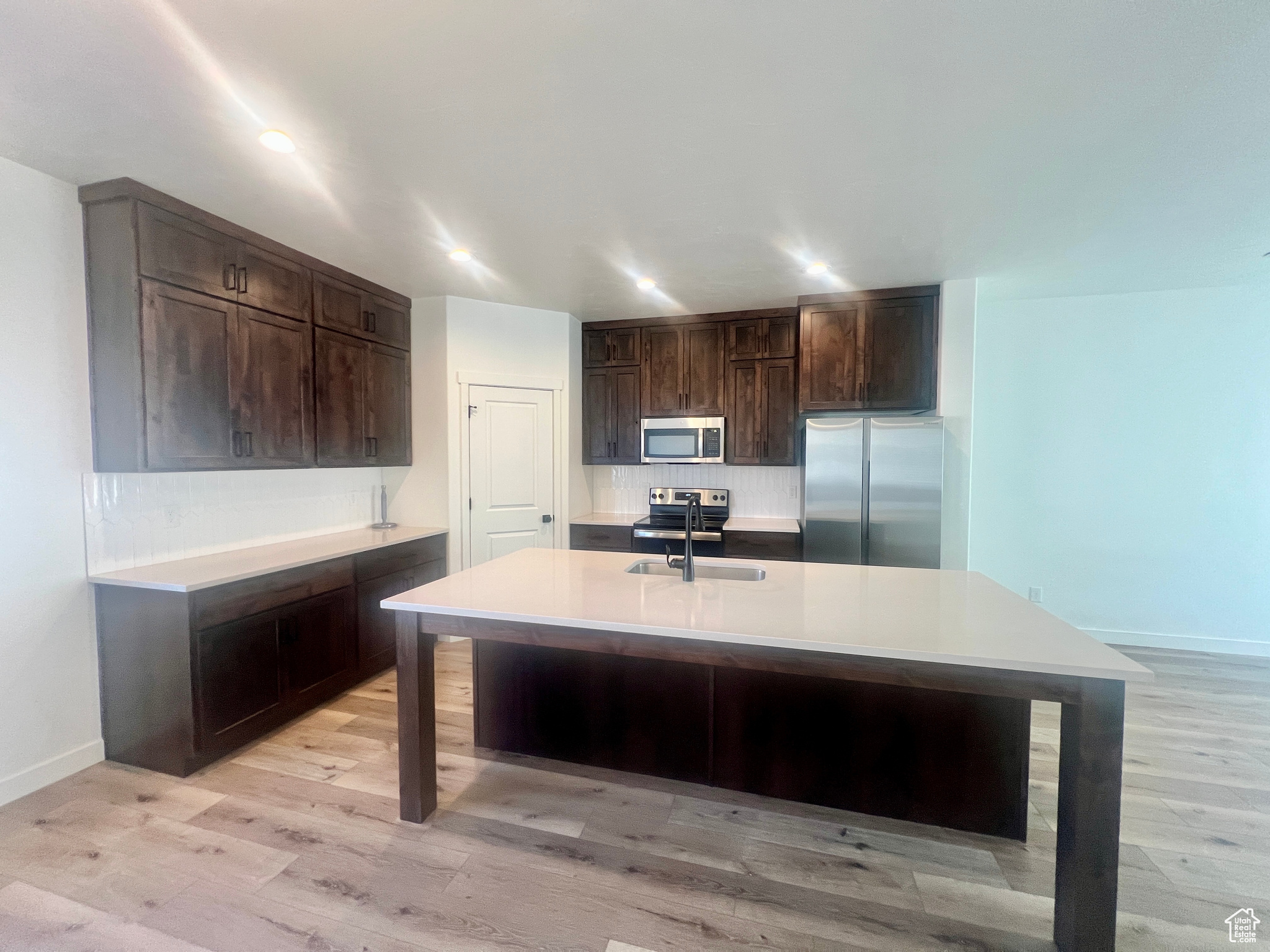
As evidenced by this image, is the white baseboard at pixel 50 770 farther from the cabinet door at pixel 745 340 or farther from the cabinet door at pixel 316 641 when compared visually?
Answer: the cabinet door at pixel 745 340

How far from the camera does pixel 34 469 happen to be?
7.37 feet

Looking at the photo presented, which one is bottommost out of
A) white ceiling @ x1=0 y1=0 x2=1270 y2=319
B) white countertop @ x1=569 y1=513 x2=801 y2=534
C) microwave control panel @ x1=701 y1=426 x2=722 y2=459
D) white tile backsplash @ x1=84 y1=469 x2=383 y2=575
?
white countertop @ x1=569 y1=513 x2=801 y2=534

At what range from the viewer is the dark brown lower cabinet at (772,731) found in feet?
6.36

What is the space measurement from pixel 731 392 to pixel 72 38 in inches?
148

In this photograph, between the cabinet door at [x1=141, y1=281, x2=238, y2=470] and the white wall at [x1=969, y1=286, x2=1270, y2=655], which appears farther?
the white wall at [x1=969, y1=286, x2=1270, y2=655]

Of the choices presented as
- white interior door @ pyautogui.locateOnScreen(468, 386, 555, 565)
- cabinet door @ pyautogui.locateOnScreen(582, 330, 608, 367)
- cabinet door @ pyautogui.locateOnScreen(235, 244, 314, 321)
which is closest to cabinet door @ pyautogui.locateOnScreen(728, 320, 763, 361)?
cabinet door @ pyautogui.locateOnScreen(582, 330, 608, 367)

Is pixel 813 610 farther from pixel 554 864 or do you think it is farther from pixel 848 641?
pixel 554 864

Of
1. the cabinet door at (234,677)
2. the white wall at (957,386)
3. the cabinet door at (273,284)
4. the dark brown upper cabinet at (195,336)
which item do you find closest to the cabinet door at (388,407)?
the dark brown upper cabinet at (195,336)

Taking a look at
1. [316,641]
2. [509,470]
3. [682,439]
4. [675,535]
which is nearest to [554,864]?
[316,641]

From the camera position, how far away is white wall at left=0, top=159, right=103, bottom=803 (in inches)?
85.2

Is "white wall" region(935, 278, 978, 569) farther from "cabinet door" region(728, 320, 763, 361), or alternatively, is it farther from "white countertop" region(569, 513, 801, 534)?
"cabinet door" region(728, 320, 763, 361)

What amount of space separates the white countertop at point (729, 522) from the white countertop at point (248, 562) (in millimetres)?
1291

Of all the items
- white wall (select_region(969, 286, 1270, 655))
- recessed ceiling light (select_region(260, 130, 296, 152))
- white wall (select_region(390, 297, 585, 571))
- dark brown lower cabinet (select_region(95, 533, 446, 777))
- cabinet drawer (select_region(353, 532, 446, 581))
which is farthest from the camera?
white wall (select_region(390, 297, 585, 571))

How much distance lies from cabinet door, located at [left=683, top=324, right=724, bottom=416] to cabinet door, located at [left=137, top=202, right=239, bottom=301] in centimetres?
302
